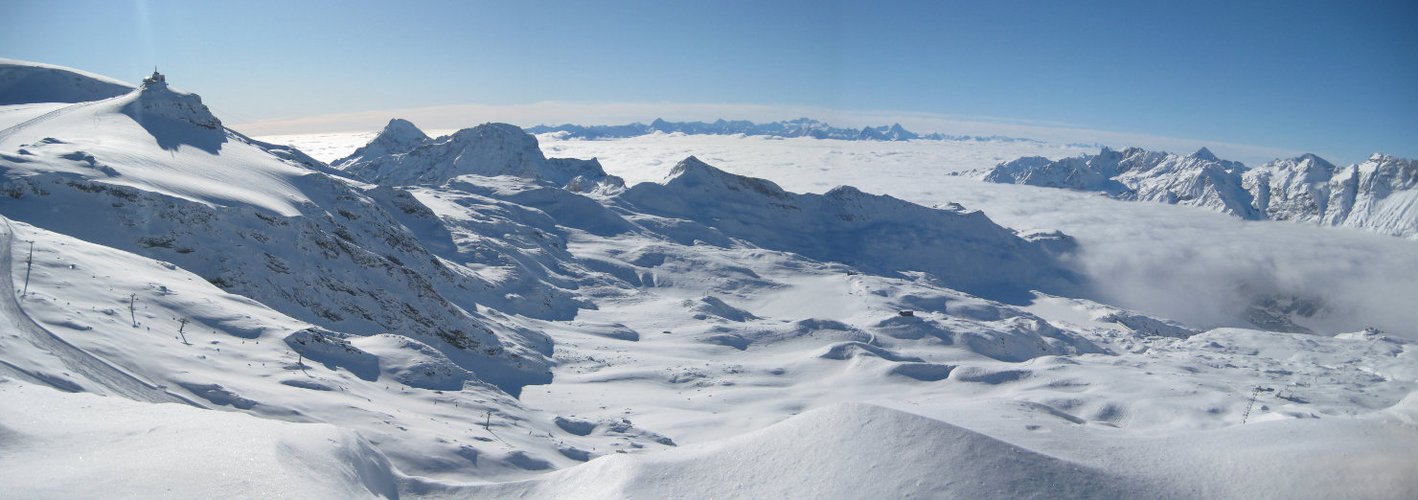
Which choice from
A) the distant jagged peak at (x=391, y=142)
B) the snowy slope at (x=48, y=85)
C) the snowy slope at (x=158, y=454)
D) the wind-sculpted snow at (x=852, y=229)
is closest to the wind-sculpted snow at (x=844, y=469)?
the snowy slope at (x=158, y=454)

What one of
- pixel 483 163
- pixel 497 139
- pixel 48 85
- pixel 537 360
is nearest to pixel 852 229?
pixel 483 163

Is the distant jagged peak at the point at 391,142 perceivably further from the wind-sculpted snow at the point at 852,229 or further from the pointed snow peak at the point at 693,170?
the wind-sculpted snow at the point at 852,229

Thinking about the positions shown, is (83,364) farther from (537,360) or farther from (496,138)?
(496,138)

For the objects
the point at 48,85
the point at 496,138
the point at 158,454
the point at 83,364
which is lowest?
the point at 83,364

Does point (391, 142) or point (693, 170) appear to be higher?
point (391, 142)

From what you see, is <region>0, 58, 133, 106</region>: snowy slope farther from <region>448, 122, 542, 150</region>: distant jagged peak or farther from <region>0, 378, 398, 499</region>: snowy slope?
<region>0, 378, 398, 499</region>: snowy slope
